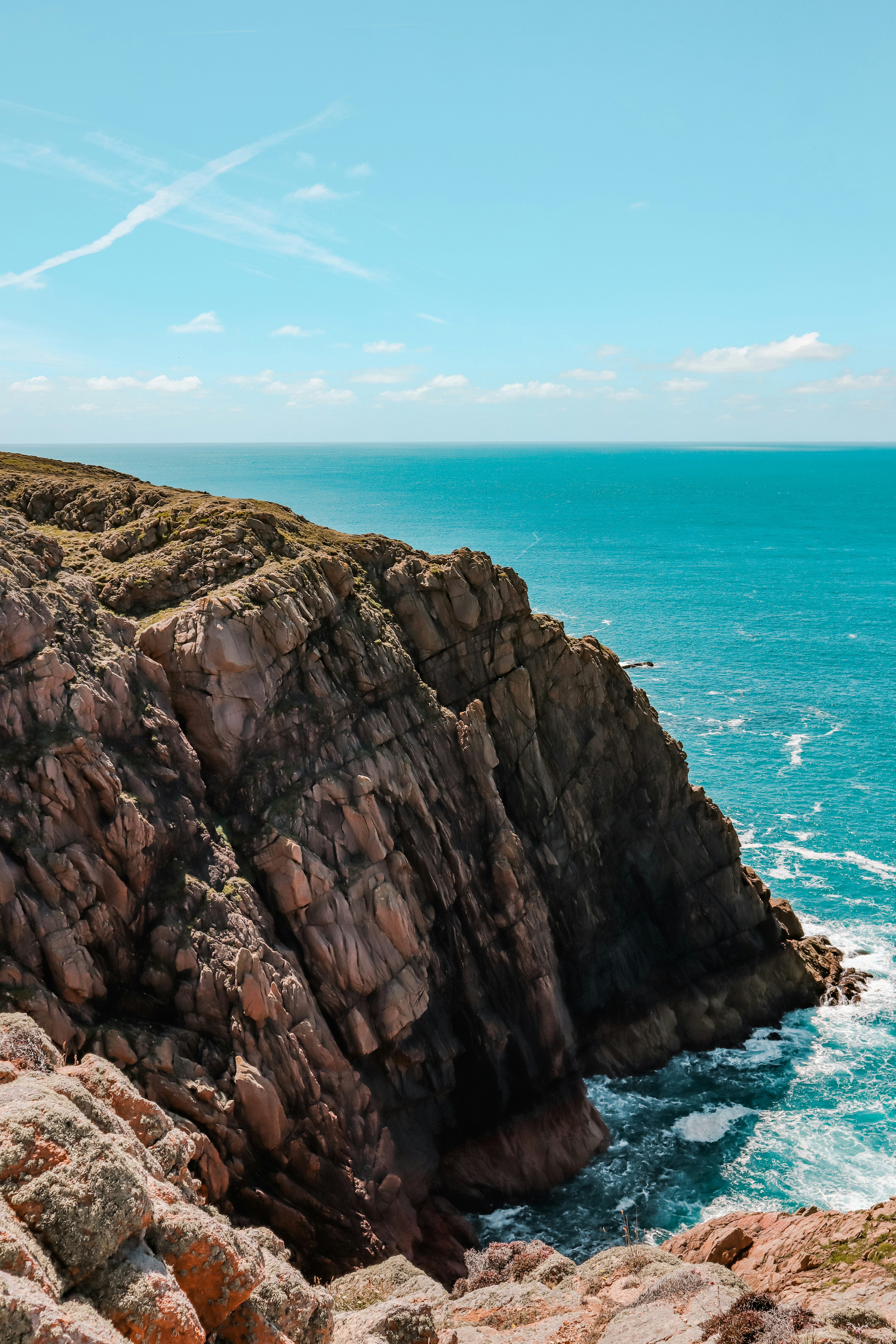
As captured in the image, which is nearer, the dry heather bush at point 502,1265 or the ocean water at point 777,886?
the dry heather bush at point 502,1265

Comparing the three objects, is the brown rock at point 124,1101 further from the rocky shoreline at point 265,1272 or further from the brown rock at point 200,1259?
the brown rock at point 200,1259

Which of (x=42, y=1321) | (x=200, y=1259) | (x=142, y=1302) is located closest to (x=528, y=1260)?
(x=200, y=1259)

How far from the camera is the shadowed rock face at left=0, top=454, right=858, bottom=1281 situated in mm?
28859

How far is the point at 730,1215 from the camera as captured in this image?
3048cm

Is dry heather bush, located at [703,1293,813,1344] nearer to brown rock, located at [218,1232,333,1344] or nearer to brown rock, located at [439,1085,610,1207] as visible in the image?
brown rock, located at [218,1232,333,1344]

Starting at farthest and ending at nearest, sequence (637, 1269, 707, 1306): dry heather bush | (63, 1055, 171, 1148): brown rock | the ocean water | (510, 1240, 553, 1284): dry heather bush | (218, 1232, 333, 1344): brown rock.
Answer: the ocean water, (510, 1240, 553, 1284): dry heather bush, (637, 1269, 707, 1306): dry heather bush, (63, 1055, 171, 1148): brown rock, (218, 1232, 333, 1344): brown rock

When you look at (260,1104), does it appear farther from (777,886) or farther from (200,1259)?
(777,886)

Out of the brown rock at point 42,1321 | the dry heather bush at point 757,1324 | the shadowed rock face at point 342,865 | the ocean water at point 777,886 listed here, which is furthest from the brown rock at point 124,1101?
the ocean water at point 777,886

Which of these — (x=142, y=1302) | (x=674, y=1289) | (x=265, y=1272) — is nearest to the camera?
(x=142, y=1302)

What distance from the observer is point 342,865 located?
36.3m

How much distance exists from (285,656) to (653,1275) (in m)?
26.5

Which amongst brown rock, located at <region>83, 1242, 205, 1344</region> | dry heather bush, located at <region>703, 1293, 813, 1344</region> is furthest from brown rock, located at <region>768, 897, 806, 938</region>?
brown rock, located at <region>83, 1242, 205, 1344</region>

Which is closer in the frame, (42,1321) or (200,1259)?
(42,1321)

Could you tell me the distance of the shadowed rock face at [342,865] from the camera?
94.7ft
